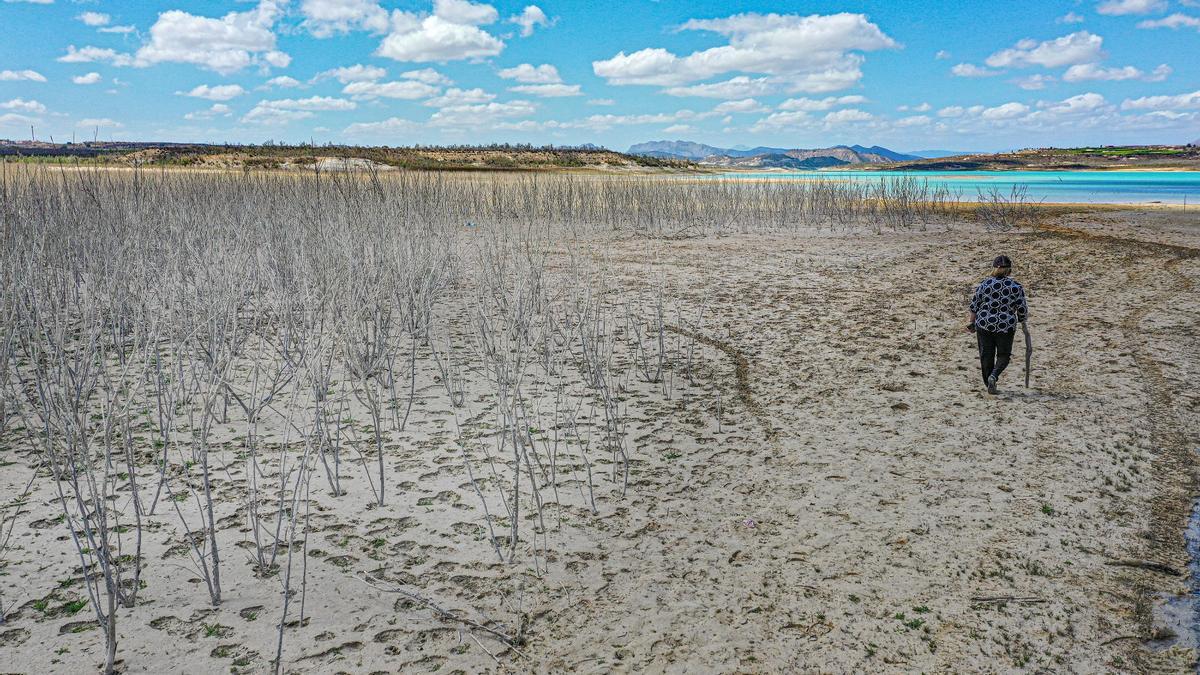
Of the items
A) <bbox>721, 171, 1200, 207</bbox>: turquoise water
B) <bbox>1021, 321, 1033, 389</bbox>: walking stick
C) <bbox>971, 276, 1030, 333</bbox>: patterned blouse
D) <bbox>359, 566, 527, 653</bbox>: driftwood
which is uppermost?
<bbox>721, 171, 1200, 207</bbox>: turquoise water

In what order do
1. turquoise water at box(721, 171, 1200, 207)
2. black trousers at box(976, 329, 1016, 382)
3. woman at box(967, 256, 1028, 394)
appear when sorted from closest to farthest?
1. woman at box(967, 256, 1028, 394)
2. black trousers at box(976, 329, 1016, 382)
3. turquoise water at box(721, 171, 1200, 207)

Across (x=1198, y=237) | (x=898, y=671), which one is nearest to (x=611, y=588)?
(x=898, y=671)

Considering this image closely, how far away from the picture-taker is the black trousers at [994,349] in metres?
5.06

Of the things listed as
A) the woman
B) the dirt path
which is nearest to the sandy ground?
the dirt path

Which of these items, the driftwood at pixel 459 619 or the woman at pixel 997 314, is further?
the woman at pixel 997 314

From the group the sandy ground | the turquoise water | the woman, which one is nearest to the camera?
the sandy ground

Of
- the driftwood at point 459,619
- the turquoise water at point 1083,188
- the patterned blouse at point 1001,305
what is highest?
the turquoise water at point 1083,188

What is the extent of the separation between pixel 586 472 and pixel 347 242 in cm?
361

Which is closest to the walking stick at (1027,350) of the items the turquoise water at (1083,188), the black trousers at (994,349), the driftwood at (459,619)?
the black trousers at (994,349)

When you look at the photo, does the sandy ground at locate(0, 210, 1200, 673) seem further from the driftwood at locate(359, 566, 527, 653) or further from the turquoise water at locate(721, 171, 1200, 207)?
the turquoise water at locate(721, 171, 1200, 207)

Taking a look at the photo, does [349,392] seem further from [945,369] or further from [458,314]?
[945,369]

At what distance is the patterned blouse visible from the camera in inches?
195

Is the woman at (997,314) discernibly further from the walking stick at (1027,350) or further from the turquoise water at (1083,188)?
the turquoise water at (1083,188)

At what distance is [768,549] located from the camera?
3195 mm
